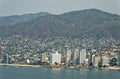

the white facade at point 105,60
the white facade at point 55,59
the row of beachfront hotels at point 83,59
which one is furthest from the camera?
the white facade at point 55,59

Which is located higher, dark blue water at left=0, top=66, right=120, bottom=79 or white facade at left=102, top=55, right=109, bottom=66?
white facade at left=102, top=55, right=109, bottom=66

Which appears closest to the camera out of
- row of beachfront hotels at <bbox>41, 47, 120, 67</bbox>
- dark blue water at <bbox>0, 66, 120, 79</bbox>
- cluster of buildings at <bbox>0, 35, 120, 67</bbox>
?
dark blue water at <bbox>0, 66, 120, 79</bbox>

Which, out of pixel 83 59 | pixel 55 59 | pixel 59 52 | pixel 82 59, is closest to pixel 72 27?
pixel 59 52

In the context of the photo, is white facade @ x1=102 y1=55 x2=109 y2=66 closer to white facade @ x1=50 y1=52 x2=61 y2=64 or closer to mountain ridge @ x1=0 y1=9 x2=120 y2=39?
white facade @ x1=50 y1=52 x2=61 y2=64

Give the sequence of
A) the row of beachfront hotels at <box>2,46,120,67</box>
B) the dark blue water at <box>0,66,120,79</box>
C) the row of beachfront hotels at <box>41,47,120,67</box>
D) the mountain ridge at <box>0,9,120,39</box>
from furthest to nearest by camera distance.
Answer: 1. the mountain ridge at <box>0,9,120,39</box>
2. the row of beachfront hotels at <box>2,46,120,67</box>
3. the row of beachfront hotels at <box>41,47,120,67</box>
4. the dark blue water at <box>0,66,120,79</box>

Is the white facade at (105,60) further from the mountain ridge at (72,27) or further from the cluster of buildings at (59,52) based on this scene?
the mountain ridge at (72,27)

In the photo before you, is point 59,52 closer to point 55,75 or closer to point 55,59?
point 55,59

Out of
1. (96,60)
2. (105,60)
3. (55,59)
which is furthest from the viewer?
(55,59)

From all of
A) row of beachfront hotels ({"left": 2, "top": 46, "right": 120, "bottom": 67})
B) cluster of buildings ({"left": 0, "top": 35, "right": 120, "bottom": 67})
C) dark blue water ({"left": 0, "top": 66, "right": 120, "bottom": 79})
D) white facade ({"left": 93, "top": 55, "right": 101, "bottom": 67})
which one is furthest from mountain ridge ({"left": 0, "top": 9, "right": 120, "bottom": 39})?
dark blue water ({"left": 0, "top": 66, "right": 120, "bottom": 79})

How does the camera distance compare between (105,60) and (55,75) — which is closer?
(55,75)

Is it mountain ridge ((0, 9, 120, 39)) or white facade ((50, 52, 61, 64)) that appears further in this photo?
mountain ridge ((0, 9, 120, 39))

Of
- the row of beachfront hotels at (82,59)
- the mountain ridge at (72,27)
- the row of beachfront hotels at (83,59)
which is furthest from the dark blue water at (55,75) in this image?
the mountain ridge at (72,27)
